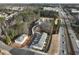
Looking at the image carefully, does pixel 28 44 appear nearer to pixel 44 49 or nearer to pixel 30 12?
pixel 44 49

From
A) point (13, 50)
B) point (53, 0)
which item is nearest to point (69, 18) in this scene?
point (53, 0)

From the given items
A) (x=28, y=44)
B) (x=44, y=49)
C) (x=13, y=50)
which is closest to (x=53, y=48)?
(x=44, y=49)

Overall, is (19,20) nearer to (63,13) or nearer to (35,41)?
Result: (35,41)

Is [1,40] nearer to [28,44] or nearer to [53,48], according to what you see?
[28,44]

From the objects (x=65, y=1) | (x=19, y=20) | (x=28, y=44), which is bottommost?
(x=28, y=44)

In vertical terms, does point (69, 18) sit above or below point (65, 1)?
below
